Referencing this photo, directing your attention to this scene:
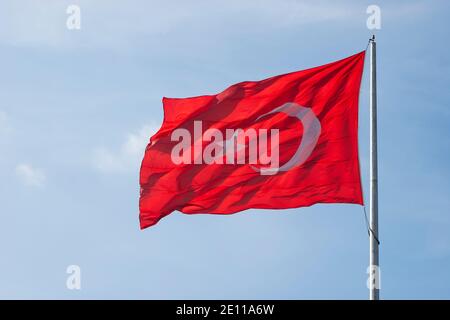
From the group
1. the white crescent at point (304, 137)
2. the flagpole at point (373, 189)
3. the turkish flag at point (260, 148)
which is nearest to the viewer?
the flagpole at point (373, 189)

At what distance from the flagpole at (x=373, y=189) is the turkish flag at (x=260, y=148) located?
84 cm

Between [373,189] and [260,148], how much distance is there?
4515 mm

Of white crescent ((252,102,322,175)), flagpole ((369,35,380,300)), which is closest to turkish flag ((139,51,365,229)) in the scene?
white crescent ((252,102,322,175))

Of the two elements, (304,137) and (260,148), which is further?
(260,148)

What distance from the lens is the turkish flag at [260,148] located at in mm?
28641

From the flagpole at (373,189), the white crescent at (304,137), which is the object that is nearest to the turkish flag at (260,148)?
the white crescent at (304,137)

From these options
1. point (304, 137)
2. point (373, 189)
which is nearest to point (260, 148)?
point (304, 137)

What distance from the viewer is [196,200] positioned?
98.2ft

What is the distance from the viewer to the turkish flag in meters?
28.6

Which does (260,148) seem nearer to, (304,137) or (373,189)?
(304,137)

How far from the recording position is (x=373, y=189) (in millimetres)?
26953

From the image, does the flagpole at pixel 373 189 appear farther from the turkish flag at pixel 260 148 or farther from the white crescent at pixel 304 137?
the white crescent at pixel 304 137

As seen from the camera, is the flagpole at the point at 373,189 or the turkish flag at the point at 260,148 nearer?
the flagpole at the point at 373,189

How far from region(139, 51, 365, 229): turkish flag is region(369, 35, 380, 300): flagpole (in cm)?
84
